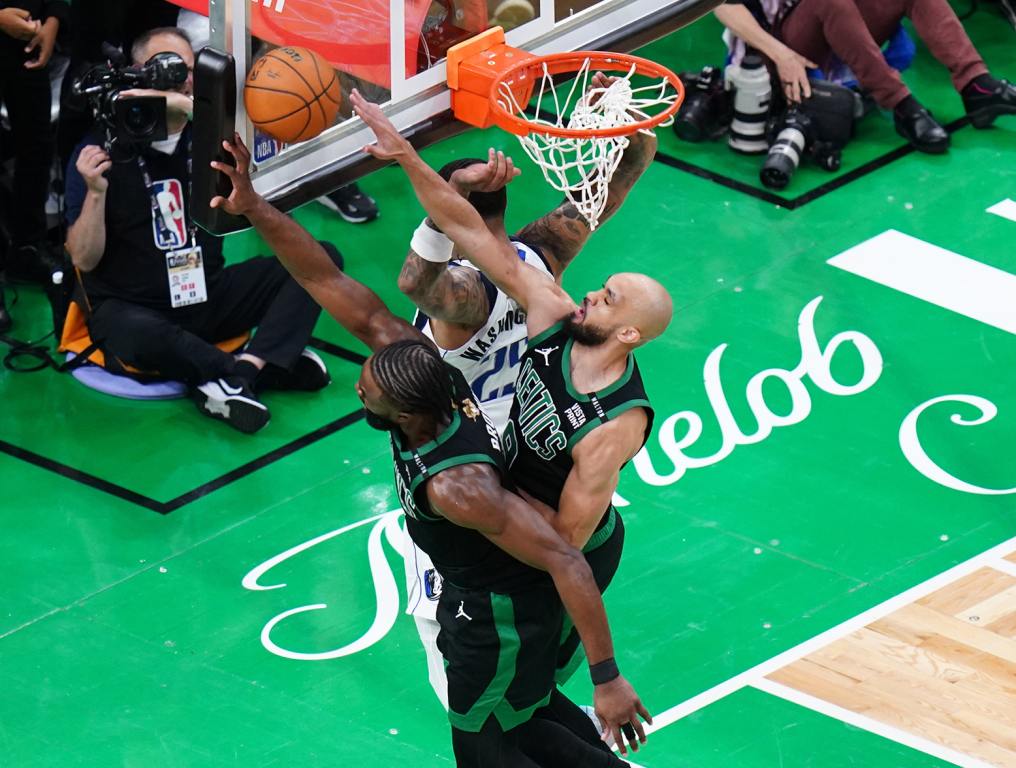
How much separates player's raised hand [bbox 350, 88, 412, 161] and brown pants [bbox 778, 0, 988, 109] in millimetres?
5923

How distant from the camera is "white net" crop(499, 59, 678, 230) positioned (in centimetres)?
620

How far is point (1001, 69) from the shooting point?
1191 cm

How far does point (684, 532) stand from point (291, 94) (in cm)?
313

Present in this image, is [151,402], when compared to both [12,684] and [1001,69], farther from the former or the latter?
[1001,69]

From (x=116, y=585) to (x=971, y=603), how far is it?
3557 millimetres

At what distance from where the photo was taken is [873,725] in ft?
22.9

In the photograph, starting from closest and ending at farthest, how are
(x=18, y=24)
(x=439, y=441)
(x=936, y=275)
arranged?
(x=439, y=441)
(x=18, y=24)
(x=936, y=275)

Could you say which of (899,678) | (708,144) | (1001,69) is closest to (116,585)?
(899,678)

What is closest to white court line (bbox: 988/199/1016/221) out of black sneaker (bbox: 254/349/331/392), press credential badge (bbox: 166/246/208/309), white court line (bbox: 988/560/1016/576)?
white court line (bbox: 988/560/1016/576)

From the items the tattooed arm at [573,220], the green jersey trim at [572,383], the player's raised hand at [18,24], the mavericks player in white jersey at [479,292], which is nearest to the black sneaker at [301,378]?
the player's raised hand at [18,24]

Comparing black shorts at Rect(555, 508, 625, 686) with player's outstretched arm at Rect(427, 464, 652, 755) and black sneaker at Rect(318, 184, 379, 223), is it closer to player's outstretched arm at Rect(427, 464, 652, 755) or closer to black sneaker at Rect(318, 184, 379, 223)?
player's outstretched arm at Rect(427, 464, 652, 755)

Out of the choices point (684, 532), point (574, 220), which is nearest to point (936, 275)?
point (684, 532)

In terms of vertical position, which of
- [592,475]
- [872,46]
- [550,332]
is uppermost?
[550,332]

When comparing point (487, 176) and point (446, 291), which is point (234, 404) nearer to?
point (446, 291)
